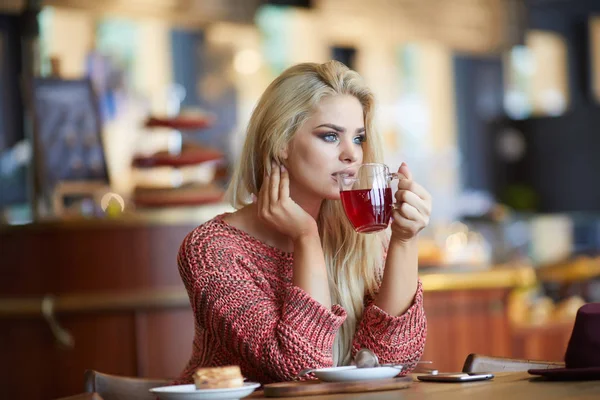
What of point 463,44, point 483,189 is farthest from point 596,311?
point 483,189

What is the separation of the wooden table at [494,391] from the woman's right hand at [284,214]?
0.51m

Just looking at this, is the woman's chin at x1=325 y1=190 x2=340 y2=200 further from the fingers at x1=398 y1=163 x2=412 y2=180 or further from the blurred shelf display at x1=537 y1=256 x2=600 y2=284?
the blurred shelf display at x1=537 y1=256 x2=600 y2=284

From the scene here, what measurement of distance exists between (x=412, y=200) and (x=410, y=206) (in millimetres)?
13

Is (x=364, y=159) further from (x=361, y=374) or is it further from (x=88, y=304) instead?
(x=88, y=304)

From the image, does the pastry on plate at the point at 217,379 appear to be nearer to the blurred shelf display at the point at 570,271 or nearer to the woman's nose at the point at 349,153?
the woman's nose at the point at 349,153

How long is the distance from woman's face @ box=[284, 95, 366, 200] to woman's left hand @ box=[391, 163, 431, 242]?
0.18m

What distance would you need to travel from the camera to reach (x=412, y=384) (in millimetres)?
1699

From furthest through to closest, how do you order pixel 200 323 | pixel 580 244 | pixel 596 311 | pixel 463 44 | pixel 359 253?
pixel 580 244
pixel 463 44
pixel 359 253
pixel 200 323
pixel 596 311

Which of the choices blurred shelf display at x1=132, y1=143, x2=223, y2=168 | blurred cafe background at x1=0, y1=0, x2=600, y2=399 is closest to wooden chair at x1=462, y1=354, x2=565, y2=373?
blurred cafe background at x1=0, y1=0, x2=600, y2=399

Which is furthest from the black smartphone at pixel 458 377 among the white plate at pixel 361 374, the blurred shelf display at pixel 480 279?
the blurred shelf display at pixel 480 279

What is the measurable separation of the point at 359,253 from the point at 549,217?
998cm

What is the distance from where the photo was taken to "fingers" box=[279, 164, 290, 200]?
2135mm

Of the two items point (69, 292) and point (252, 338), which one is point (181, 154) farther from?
point (252, 338)

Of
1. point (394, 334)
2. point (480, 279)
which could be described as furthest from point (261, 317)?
point (480, 279)
